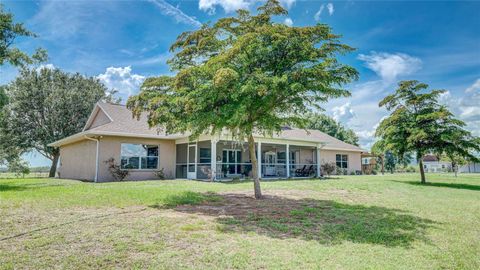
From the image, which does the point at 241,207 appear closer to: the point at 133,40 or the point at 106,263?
the point at 106,263

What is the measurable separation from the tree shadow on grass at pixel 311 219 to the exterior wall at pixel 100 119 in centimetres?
1378

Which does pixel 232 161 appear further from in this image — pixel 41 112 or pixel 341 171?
pixel 41 112

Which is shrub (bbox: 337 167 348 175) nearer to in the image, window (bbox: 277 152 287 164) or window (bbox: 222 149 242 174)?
window (bbox: 277 152 287 164)

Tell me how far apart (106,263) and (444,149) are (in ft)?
62.5

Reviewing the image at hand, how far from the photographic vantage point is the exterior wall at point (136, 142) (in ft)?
57.2

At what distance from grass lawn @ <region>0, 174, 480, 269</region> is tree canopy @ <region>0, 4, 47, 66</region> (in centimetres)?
917

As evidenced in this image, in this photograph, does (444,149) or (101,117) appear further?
(101,117)

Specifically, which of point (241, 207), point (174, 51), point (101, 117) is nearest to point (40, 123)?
point (101, 117)

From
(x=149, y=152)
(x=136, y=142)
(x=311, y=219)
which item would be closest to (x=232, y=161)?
(x=149, y=152)

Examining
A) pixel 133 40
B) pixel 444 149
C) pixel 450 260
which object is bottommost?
pixel 450 260

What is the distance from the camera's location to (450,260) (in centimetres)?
457

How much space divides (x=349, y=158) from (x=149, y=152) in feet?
72.1

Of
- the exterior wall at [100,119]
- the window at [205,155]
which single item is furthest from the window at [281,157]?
the exterior wall at [100,119]

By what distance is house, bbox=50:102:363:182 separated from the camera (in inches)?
691
